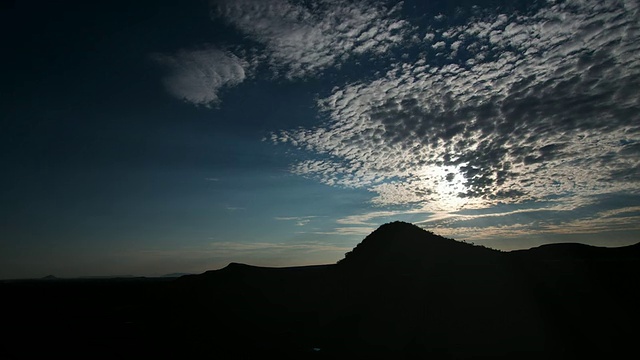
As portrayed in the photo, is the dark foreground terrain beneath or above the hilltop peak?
beneath

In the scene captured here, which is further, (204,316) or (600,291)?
(204,316)

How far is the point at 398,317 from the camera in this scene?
37.2 m

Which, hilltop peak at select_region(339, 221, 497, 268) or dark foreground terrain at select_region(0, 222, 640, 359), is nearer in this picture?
dark foreground terrain at select_region(0, 222, 640, 359)

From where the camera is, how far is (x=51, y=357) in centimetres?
3020

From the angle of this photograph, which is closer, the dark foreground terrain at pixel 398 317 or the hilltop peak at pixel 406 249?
the dark foreground terrain at pixel 398 317

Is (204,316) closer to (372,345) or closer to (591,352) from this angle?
(372,345)

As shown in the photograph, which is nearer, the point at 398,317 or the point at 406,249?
the point at 398,317

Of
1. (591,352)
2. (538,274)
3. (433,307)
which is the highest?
(538,274)

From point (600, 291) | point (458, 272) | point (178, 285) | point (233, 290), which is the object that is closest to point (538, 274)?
point (600, 291)

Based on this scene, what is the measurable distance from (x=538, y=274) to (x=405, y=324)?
24.6 meters

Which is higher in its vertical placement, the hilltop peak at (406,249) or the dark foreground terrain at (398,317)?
the hilltop peak at (406,249)

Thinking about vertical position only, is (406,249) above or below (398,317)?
above

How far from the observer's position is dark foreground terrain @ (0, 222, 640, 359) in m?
28.2

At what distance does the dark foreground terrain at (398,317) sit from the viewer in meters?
28.2
